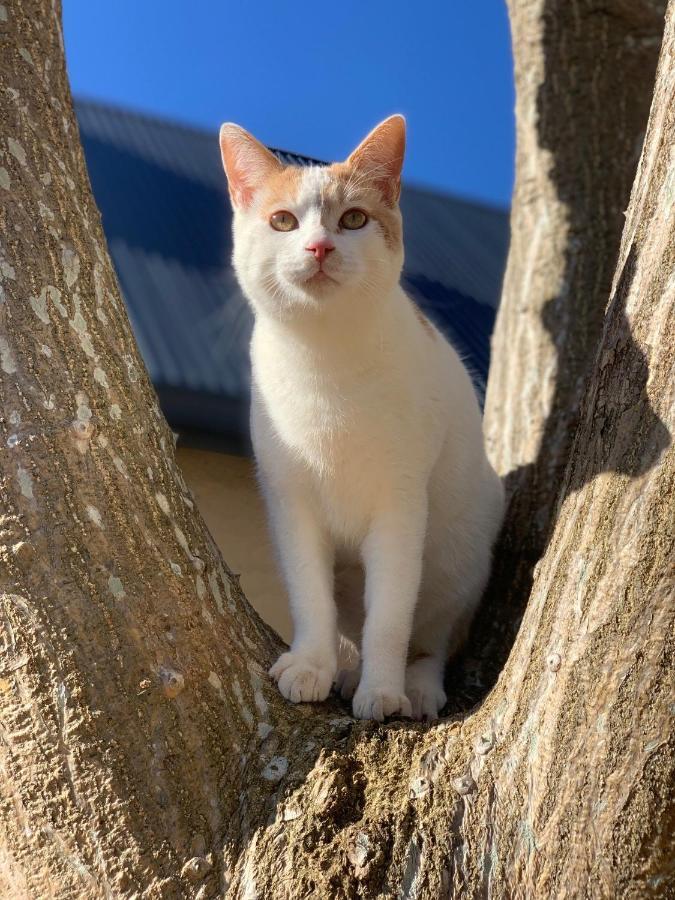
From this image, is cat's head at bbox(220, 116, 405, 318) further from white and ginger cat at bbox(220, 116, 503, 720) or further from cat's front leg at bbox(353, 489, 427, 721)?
cat's front leg at bbox(353, 489, 427, 721)

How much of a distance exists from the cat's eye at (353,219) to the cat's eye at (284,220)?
0.43ft

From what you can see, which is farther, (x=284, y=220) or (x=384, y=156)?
(x=384, y=156)

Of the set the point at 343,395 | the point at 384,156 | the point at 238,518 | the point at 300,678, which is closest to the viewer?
the point at 300,678

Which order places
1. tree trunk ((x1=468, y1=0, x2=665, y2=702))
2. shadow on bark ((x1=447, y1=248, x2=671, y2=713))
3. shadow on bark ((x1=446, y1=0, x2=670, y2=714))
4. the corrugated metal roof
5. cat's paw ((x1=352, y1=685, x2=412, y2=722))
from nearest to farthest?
shadow on bark ((x1=447, y1=248, x2=671, y2=713)), cat's paw ((x1=352, y1=685, x2=412, y2=722)), shadow on bark ((x1=446, y1=0, x2=670, y2=714)), tree trunk ((x1=468, y1=0, x2=665, y2=702)), the corrugated metal roof

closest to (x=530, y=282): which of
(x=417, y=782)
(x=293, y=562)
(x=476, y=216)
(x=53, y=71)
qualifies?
(x=293, y=562)

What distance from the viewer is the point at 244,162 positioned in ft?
8.70

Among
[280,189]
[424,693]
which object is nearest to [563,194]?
[280,189]

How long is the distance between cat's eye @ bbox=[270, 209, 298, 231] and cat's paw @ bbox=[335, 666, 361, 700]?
118 cm

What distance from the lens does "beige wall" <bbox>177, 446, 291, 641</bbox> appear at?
4.13 m

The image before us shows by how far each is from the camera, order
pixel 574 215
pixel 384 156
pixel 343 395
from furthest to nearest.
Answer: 1. pixel 574 215
2. pixel 384 156
3. pixel 343 395

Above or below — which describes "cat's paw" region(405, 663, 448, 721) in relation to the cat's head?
below

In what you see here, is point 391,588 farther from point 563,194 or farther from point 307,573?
point 563,194

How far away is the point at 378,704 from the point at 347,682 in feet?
0.93

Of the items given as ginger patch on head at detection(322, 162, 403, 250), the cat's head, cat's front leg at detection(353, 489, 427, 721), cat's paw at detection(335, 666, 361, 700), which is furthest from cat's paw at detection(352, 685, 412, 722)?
ginger patch on head at detection(322, 162, 403, 250)
